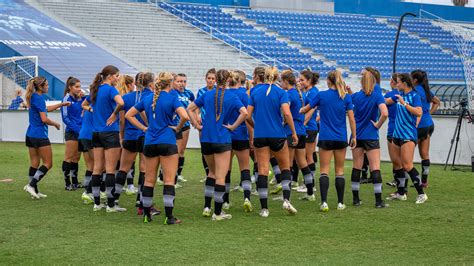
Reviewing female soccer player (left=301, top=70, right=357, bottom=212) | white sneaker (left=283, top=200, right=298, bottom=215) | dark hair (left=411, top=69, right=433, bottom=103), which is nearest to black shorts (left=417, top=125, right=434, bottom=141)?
dark hair (left=411, top=69, right=433, bottom=103)

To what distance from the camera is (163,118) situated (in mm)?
9992

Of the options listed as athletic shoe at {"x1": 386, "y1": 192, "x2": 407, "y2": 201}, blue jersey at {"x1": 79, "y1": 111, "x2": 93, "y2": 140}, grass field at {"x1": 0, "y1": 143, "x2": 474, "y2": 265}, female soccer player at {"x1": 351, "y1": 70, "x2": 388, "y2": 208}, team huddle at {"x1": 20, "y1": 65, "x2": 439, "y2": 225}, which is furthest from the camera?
athletic shoe at {"x1": 386, "y1": 192, "x2": 407, "y2": 201}

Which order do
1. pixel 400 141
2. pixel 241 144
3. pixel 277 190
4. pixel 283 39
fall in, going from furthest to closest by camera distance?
pixel 283 39 < pixel 277 190 < pixel 400 141 < pixel 241 144

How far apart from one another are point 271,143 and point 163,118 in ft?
5.17

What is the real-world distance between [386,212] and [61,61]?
75.7ft

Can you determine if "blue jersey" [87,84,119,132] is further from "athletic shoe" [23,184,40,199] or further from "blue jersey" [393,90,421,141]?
"blue jersey" [393,90,421,141]

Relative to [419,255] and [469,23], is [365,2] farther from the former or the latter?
[419,255]

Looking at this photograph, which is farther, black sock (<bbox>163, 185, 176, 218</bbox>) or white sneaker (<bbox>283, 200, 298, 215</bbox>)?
white sneaker (<bbox>283, 200, 298, 215</bbox>)

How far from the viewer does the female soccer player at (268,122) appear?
10688 millimetres

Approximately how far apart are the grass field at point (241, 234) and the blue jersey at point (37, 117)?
40.7 inches

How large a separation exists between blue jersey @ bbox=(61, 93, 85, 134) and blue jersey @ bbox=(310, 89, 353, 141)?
4374 mm

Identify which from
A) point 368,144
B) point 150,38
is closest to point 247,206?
point 368,144

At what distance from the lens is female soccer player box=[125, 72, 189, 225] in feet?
32.8

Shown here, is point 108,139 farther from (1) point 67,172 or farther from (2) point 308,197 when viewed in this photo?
(2) point 308,197
